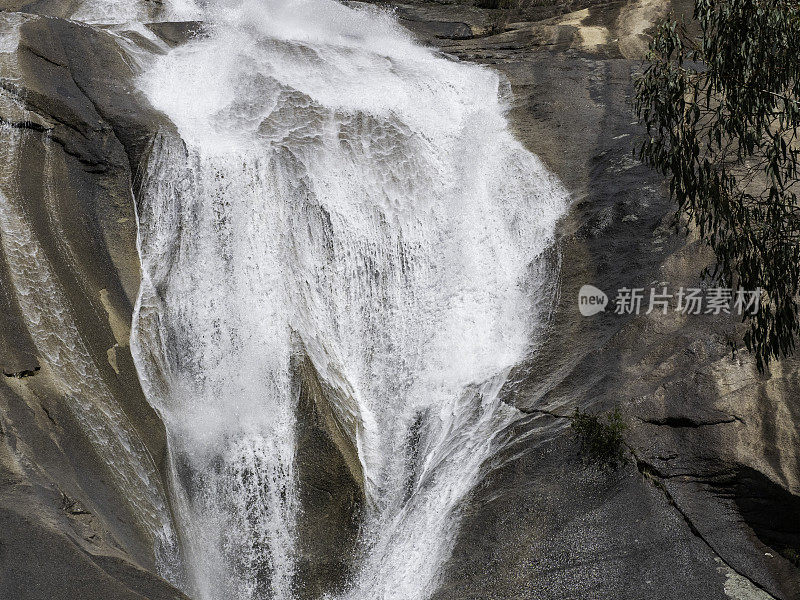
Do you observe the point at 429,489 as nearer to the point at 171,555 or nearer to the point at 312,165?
the point at 171,555

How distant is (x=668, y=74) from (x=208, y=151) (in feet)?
20.5

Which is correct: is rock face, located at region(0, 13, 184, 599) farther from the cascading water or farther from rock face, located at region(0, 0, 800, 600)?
the cascading water

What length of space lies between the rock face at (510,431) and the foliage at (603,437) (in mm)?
135

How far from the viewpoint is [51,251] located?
9.07 m

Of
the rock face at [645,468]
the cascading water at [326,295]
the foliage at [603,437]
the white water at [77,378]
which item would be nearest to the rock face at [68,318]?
the white water at [77,378]

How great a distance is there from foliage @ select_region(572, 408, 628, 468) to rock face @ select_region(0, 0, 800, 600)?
0.14 meters

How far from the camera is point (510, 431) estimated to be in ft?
29.0

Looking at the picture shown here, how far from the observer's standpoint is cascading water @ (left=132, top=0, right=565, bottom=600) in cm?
878

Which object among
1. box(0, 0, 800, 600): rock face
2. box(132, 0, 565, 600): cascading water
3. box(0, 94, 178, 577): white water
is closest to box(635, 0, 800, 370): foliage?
box(0, 0, 800, 600): rock face

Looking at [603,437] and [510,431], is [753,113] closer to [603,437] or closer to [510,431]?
[603,437]

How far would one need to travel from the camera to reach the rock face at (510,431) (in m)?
7.51

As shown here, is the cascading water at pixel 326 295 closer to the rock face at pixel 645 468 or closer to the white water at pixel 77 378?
the white water at pixel 77 378

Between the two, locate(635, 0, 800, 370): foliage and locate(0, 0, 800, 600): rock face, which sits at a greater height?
locate(635, 0, 800, 370): foliage

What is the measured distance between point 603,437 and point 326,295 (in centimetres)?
410
